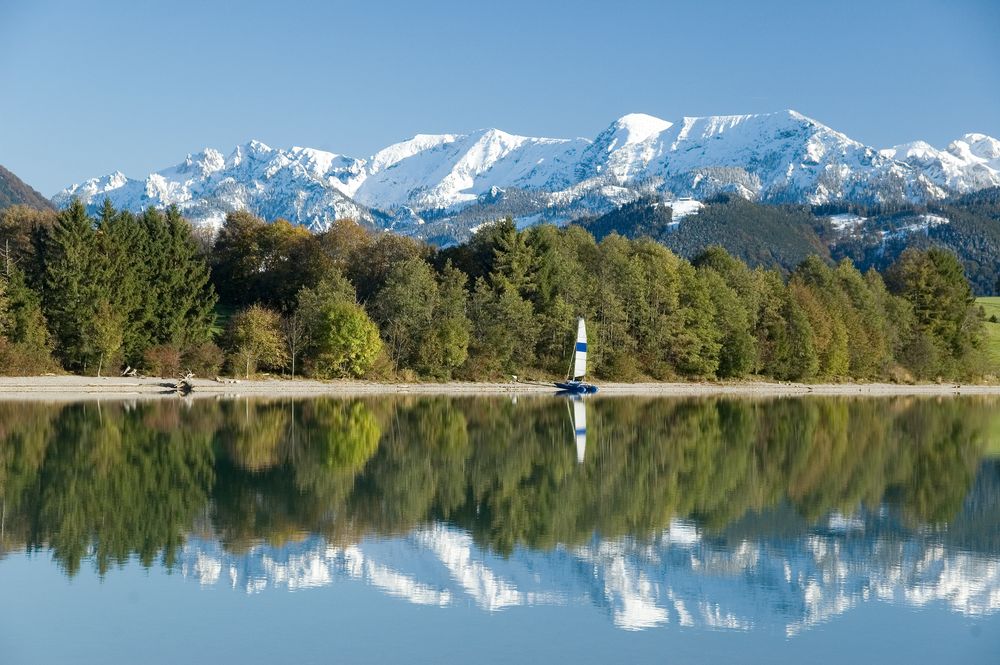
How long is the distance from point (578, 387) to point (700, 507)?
46786 mm

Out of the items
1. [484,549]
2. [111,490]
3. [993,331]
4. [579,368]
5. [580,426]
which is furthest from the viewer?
[993,331]

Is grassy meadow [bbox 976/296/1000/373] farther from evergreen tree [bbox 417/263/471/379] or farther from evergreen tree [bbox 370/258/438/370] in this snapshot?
evergreen tree [bbox 370/258/438/370]

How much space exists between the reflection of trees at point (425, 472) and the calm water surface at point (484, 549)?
0.14m

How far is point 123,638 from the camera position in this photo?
574 inches

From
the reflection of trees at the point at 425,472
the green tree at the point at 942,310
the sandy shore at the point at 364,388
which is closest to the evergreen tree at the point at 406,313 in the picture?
the sandy shore at the point at 364,388

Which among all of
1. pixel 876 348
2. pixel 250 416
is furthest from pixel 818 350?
pixel 250 416

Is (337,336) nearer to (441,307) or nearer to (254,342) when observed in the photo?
(254,342)

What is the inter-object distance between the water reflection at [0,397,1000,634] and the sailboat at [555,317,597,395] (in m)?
26.9

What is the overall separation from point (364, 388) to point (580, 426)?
25766 mm

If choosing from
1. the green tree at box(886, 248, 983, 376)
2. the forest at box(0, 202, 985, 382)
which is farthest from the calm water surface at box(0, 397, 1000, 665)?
the green tree at box(886, 248, 983, 376)

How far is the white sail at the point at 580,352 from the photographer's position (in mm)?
73812

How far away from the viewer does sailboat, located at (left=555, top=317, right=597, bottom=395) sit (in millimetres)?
72688

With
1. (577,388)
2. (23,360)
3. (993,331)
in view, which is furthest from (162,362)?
(993,331)

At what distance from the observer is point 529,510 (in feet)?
81.2
